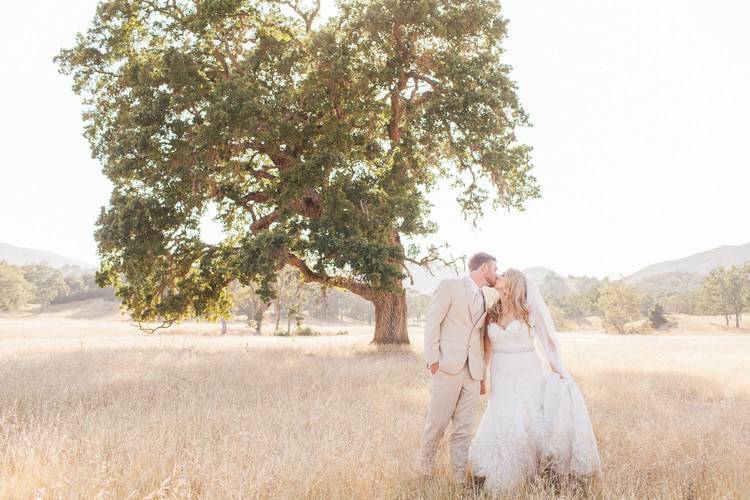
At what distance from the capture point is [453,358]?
5.68 meters

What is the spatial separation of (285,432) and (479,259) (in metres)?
3.53

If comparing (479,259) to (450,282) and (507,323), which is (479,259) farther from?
(507,323)

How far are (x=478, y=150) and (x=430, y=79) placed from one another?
11.3 ft

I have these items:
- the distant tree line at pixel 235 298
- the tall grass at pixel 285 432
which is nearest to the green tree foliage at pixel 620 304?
the distant tree line at pixel 235 298

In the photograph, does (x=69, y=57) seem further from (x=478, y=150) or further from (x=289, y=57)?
(x=478, y=150)

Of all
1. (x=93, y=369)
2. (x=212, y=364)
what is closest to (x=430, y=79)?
(x=212, y=364)

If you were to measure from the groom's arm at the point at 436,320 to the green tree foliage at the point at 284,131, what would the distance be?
10108mm

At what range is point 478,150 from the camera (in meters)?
18.0

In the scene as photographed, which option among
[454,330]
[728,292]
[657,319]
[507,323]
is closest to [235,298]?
[454,330]

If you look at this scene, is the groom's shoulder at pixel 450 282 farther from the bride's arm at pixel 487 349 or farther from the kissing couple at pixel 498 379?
the bride's arm at pixel 487 349

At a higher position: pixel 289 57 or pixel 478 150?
pixel 289 57

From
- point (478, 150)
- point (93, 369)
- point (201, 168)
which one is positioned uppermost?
point (478, 150)

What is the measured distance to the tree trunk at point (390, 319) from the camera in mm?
20953

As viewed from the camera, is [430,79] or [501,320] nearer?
[501,320]
